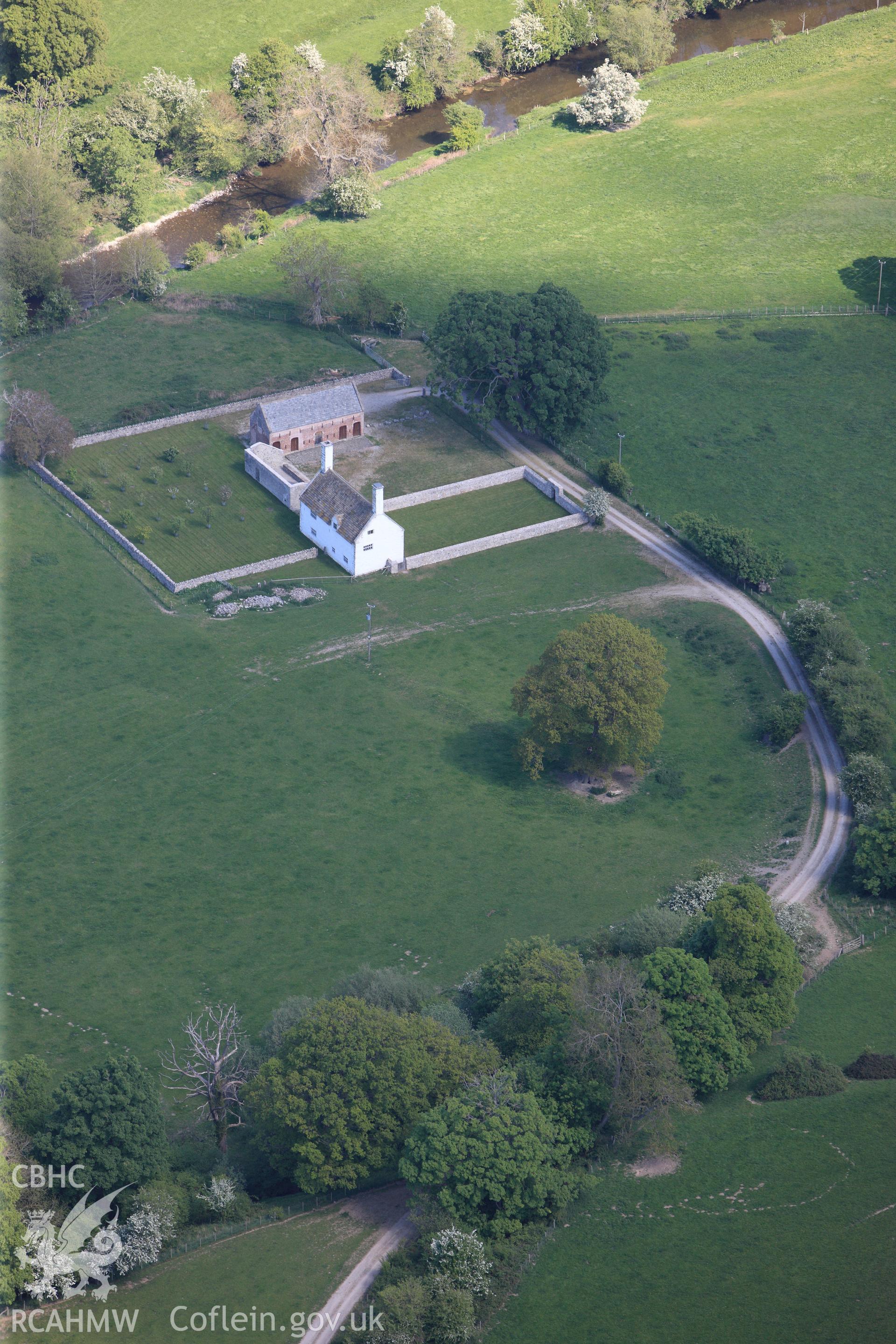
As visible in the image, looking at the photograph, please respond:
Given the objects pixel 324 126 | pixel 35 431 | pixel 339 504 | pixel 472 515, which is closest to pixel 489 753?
pixel 339 504

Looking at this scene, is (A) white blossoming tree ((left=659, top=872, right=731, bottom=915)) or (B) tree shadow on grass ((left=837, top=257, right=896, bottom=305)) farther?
(B) tree shadow on grass ((left=837, top=257, right=896, bottom=305))

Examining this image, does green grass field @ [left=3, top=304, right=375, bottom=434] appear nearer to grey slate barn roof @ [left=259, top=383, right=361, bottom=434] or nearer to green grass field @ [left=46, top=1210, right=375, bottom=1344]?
grey slate barn roof @ [left=259, top=383, right=361, bottom=434]

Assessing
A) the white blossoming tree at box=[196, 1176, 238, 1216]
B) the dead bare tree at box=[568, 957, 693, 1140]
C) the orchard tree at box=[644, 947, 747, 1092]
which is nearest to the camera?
the white blossoming tree at box=[196, 1176, 238, 1216]

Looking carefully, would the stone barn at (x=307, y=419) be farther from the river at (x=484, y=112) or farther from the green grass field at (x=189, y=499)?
the river at (x=484, y=112)

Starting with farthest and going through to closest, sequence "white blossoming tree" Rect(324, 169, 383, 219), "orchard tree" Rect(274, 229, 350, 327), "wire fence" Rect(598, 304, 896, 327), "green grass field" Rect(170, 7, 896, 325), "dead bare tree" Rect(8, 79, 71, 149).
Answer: "dead bare tree" Rect(8, 79, 71, 149) < "white blossoming tree" Rect(324, 169, 383, 219) < "green grass field" Rect(170, 7, 896, 325) < "orchard tree" Rect(274, 229, 350, 327) < "wire fence" Rect(598, 304, 896, 327)

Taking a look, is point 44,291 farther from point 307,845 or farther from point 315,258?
point 307,845

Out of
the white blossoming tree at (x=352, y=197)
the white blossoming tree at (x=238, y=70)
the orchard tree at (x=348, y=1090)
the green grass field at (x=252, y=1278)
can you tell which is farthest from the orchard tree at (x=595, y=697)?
the white blossoming tree at (x=238, y=70)

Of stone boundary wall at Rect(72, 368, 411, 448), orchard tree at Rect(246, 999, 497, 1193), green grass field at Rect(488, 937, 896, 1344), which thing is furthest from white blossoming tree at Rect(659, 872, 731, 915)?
stone boundary wall at Rect(72, 368, 411, 448)
